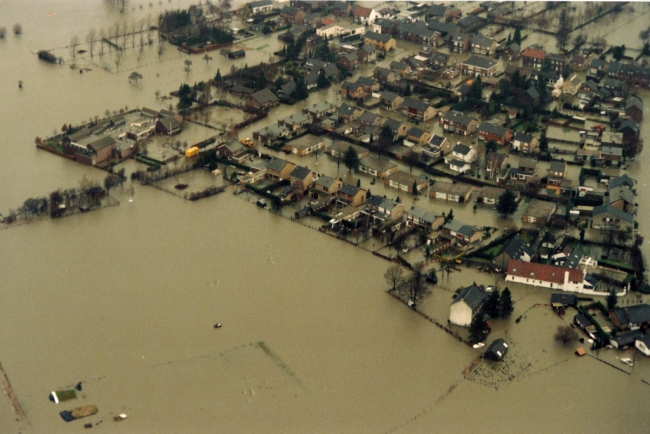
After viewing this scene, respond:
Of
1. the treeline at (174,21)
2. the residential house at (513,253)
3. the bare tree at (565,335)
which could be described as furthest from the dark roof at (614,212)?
the treeline at (174,21)

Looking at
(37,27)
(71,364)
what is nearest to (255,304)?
(71,364)

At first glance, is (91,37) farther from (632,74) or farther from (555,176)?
(632,74)

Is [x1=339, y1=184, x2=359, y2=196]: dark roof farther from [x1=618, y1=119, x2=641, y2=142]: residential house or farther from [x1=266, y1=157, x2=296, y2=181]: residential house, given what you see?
[x1=618, y1=119, x2=641, y2=142]: residential house

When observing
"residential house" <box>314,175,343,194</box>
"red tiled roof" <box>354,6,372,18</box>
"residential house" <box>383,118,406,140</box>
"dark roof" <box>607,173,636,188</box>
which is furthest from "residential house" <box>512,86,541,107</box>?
"red tiled roof" <box>354,6,372,18</box>

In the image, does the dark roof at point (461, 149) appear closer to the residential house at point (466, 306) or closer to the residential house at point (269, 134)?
the residential house at point (269, 134)

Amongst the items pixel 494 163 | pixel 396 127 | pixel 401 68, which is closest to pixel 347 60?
pixel 401 68

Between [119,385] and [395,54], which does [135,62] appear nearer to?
[395,54]
